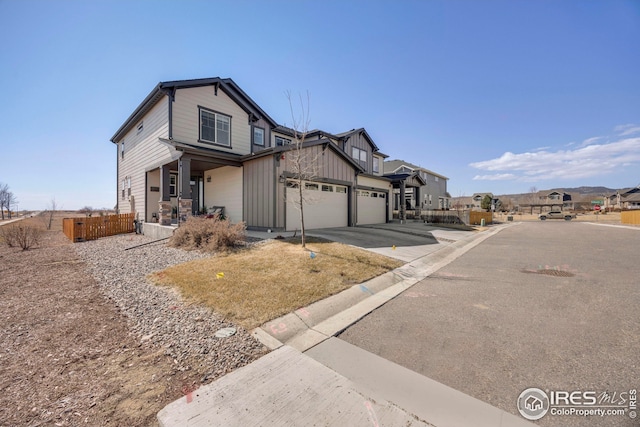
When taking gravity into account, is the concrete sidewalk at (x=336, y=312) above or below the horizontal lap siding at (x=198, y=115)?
below

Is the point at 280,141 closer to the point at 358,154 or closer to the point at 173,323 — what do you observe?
the point at 358,154

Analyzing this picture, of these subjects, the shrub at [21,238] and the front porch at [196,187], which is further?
the front porch at [196,187]

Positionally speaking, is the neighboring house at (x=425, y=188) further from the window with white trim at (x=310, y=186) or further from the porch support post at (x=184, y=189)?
the porch support post at (x=184, y=189)

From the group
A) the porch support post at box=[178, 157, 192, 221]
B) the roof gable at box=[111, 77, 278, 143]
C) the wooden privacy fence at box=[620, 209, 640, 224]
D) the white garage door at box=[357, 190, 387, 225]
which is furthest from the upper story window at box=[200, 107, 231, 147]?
the wooden privacy fence at box=[620, 209, 640, 224]

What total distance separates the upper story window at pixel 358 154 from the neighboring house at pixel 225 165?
5277mm

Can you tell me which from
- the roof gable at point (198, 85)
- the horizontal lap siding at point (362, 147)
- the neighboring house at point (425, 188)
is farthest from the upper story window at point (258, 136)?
the neighboring house at point (425, 188)

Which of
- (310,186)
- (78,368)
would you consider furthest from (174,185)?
(78,368)

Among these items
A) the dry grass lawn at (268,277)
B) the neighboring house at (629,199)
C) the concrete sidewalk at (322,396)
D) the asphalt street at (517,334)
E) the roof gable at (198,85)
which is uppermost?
the roof gable at (198,85)

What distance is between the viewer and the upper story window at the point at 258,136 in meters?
16.0

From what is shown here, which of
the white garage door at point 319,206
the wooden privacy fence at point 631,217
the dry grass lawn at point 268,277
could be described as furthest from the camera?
the wooden privacy fence at point 631,217

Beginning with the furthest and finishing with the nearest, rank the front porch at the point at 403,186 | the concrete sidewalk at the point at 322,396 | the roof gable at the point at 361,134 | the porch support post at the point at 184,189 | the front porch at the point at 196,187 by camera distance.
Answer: the roof gable at the point at 361,134, the front porch at the point at 403,186, the front porch at the point at 196,187, the porch support post at the point at 184,189, the concrete sidewalk at the point at 322,396

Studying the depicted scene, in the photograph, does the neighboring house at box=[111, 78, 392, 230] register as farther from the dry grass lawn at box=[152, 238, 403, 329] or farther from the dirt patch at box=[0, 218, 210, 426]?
the dirt patch at box=[0, 218, 210, 426]

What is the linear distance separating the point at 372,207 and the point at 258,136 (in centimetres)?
934

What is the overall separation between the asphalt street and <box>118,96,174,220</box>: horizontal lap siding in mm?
12337
